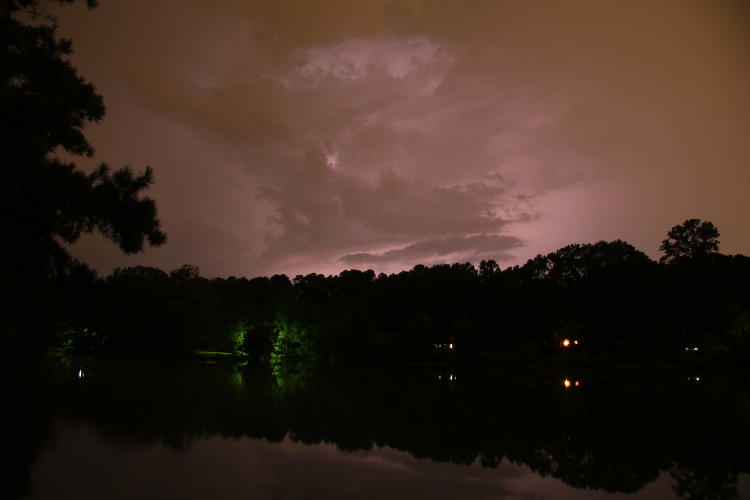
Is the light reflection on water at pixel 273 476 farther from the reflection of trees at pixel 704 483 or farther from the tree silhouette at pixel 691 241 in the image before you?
the tree silhouette at pixel 691 241

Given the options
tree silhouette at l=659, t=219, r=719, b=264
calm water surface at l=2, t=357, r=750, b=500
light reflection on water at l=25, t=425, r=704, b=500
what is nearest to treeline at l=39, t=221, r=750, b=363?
tree silhouette at l=659, t=219, r=719, b=264

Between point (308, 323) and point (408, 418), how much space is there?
43.8 meters

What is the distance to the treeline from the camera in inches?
1688

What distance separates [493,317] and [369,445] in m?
39.9

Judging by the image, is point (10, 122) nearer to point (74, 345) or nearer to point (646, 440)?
point (646, 440)

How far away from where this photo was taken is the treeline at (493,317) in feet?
141

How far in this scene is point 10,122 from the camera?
685 cm

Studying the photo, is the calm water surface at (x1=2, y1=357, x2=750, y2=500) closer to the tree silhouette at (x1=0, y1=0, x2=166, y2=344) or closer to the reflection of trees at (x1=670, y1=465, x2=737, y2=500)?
the reflection of trees at (x1=670, y1=465, x2=737, y2=500)

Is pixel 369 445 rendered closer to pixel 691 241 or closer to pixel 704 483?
pixel 704 483

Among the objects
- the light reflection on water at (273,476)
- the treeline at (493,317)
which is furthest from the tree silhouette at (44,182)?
the treeline at (493,317)

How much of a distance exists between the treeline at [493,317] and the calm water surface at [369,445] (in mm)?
24364

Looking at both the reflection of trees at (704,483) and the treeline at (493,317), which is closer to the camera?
the reflection of trees at (704,483)

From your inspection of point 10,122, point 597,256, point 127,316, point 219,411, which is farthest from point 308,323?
point 10,122

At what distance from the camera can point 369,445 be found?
10516mm
